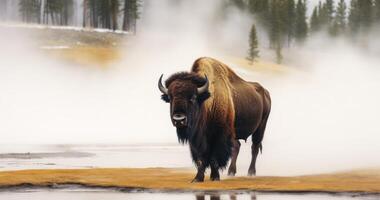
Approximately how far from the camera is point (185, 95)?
672 inches

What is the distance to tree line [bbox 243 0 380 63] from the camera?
120375mm

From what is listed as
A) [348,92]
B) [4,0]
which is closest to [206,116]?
[348,92]

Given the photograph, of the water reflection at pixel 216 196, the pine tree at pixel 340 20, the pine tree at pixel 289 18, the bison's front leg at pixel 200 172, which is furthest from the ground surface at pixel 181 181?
the pine tree at pixel 340 20

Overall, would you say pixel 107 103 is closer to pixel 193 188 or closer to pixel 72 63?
pixel 72 63

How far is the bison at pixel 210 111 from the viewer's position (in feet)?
56.2

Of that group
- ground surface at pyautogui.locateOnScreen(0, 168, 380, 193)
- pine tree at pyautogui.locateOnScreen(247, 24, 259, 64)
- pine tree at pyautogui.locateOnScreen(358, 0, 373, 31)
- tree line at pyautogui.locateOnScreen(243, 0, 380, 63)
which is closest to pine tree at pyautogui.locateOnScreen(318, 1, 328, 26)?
tree line at pyautogui.locateOnScreen(243, 0, 380, 63)

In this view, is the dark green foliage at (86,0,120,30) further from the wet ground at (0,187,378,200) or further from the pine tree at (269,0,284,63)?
the wet ground at (0,187,378,200)

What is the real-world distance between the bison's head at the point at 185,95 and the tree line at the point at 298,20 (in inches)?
3790

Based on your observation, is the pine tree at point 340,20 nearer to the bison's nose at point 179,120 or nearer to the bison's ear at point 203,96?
the bison's ear at point 203,96

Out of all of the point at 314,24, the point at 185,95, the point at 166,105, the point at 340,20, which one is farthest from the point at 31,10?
the point at 185,95

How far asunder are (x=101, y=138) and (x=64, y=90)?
26420 millimetres

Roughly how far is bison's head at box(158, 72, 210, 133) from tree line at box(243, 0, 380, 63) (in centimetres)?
9626

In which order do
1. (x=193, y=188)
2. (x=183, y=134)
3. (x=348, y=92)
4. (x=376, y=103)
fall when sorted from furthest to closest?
(x=348, y=92), (x=376, y=103), (x=183, y=134), (x=193, y=188)

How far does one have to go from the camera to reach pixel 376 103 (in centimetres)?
8138
